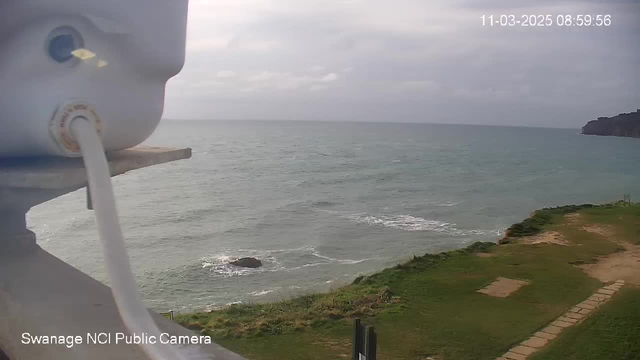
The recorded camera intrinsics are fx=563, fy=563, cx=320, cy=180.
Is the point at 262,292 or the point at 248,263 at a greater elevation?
the point at 248,263

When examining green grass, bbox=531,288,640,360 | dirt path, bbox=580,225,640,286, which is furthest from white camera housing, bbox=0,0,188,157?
dirt path, bbox=580,225,640,286

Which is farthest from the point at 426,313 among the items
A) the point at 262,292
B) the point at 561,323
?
the point at 262,292

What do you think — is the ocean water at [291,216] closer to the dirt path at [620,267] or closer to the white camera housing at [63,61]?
the white camera housing at [63,61]

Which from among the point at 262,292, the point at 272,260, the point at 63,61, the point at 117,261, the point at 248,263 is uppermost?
the point at 63,61

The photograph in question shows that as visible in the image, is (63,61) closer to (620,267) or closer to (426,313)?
(426,313)

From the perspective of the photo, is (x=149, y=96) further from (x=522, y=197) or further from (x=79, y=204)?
(x=522, y=197)

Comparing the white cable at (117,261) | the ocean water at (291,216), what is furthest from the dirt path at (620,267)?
the white cable at (117,261)

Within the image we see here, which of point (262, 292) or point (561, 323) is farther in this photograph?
point (262, 292)

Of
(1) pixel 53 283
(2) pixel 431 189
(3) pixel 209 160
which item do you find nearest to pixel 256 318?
(1) pixel 53 283
